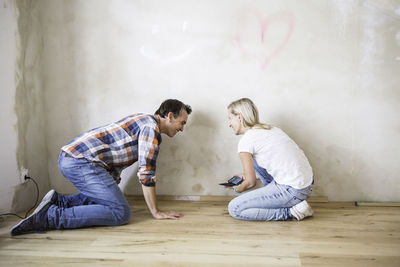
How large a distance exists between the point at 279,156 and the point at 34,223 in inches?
62.7

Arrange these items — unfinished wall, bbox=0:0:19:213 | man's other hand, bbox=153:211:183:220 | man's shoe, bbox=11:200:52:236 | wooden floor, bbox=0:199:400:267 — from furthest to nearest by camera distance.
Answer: unfinished wall, bbox=0:0:19:213 → man's other hand, bbox=153:211:183:220 → man's shoe, bbox=11:200:52:236 → wooden floor, bbox=0:199:400:267

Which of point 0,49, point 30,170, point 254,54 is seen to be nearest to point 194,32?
point 254,54

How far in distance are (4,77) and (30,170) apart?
0.76 meters

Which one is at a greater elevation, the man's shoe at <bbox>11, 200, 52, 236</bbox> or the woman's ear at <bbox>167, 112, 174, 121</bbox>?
the woman's ear at <bbox>167, 112, 174, 121</bbox>

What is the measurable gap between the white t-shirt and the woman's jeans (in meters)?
0.05

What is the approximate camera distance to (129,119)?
226 cm

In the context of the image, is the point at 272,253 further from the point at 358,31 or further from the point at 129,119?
the point at 358,31

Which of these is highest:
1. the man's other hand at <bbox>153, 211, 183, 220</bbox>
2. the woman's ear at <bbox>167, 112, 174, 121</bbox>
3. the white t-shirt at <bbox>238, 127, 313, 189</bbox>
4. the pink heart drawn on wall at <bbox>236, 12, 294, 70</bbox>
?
the pink heart drawn on wall at <bbox>236, 12, 294, 70</bbox>

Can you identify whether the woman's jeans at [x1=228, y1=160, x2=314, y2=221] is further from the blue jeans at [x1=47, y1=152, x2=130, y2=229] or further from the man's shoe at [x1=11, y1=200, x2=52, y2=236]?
the man's shoe at [x1=11, y1=200, x2=52, y2=236]

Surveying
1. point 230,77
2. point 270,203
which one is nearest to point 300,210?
point 270,203

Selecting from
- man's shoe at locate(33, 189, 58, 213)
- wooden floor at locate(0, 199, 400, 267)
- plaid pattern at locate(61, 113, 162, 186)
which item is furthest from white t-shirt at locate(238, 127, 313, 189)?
man's shoe at locate(33, 189, 58, 213)

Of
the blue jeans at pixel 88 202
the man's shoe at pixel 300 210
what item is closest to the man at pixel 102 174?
the blue jeans at pixel 88 202

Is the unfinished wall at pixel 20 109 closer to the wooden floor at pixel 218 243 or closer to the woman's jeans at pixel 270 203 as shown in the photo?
the wooden floor at pixel 218 243

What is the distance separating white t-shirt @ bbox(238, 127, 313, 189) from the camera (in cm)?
213
